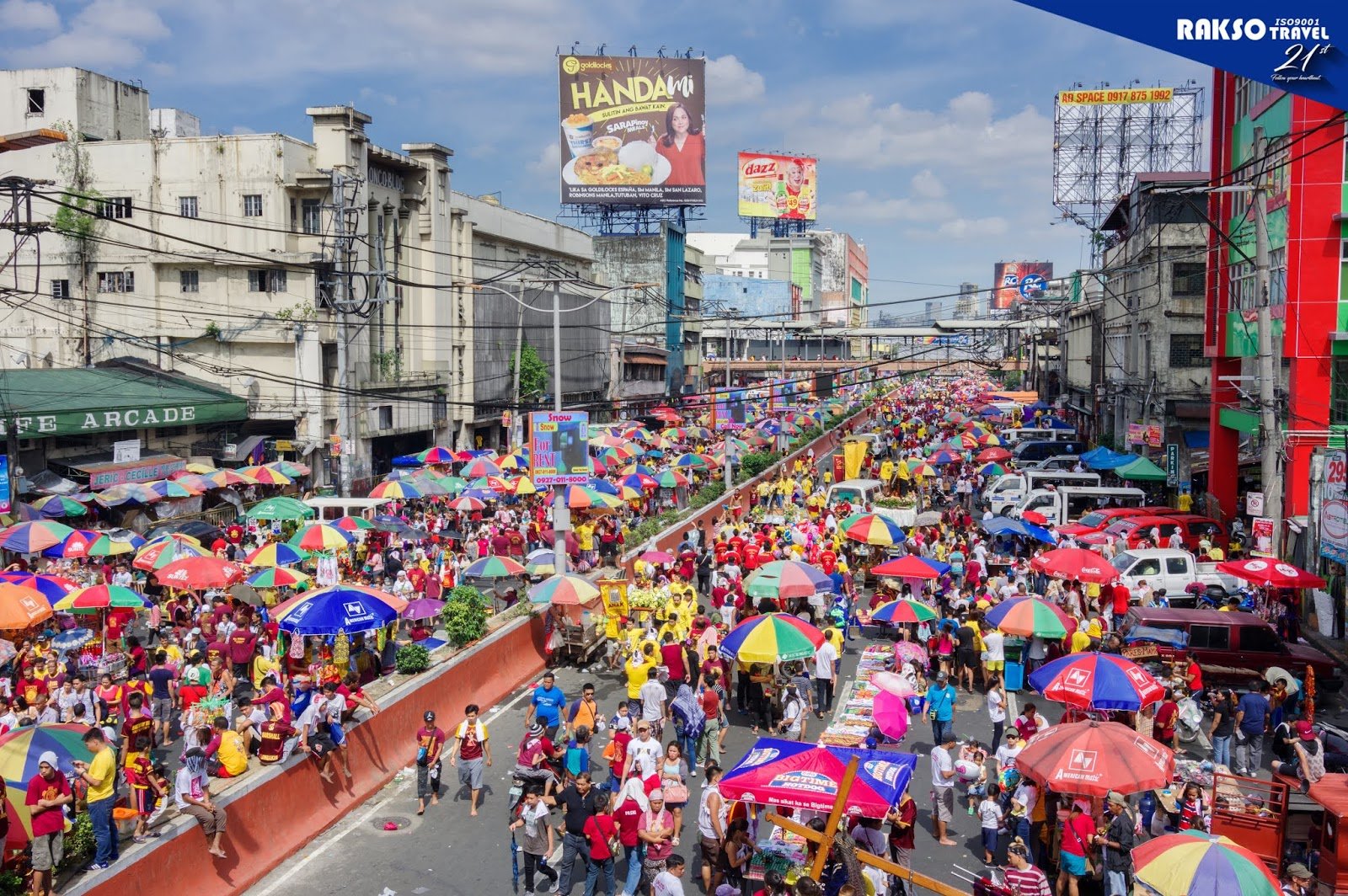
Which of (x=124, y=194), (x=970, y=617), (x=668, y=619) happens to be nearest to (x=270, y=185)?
(x=124, y=194)

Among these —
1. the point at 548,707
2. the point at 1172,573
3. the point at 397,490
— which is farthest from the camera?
the point at 397,490

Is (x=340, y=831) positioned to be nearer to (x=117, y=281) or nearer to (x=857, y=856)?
(x=857, y=856)

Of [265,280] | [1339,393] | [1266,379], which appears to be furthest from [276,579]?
[265,280]

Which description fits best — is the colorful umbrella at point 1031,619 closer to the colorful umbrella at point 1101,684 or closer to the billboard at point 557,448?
the colorful umbrella at point 1101,684

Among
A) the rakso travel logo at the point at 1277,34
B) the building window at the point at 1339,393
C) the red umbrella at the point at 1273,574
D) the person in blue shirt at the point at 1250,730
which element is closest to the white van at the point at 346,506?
the red umbrella at the point at 1273,574

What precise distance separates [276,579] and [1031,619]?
37.9 feet

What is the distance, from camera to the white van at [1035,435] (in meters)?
47.9

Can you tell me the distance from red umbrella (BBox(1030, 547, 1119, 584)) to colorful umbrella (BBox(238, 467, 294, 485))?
20810mm

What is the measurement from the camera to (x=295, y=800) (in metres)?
12.1

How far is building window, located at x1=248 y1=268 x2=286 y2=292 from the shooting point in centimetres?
4156

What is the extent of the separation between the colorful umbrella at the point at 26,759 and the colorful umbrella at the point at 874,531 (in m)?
15.6

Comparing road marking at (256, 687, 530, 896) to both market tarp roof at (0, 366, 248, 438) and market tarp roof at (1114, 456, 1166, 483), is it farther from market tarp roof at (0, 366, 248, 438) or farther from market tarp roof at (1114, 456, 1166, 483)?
market tarp roof at (1114, 456, 1166, 483)

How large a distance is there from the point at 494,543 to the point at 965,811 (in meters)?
14.2

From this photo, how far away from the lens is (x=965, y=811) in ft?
42.3
